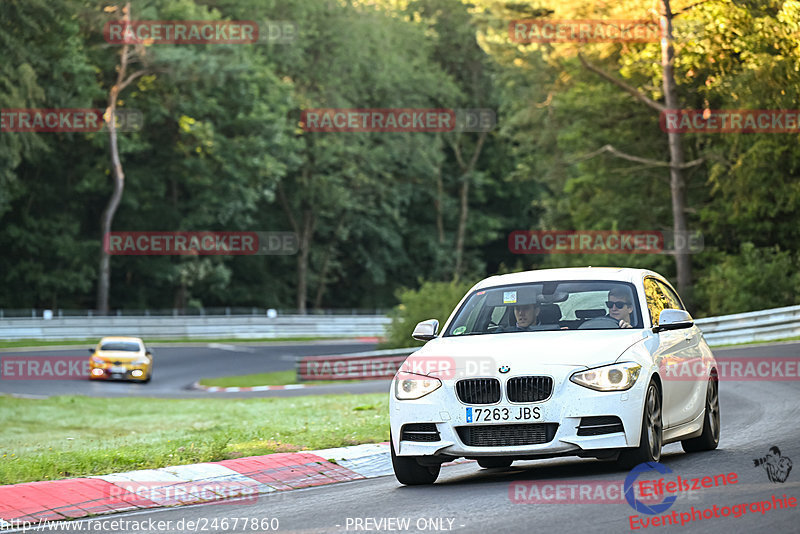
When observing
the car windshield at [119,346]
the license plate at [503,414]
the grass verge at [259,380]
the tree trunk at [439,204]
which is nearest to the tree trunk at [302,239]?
the tree trunk at [439,204]

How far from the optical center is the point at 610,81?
46.1m

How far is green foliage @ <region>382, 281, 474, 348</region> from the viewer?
39.6 meters

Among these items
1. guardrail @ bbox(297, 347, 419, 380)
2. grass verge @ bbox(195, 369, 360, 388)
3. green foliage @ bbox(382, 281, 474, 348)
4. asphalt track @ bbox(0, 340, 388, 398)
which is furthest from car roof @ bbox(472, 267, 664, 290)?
green foliage @ bbox(382, 281, 474, 348)

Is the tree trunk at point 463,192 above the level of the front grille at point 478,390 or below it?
above

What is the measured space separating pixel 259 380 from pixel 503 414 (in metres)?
32.1

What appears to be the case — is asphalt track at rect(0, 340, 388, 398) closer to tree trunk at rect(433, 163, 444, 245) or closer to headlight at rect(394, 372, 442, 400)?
headlight at rect(394, 372, 442, 400)

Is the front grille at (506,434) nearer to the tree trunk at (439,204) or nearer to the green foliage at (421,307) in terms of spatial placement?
the green foliage at (421,307)

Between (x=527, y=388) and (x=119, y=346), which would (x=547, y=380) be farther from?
(x=119, y=346)

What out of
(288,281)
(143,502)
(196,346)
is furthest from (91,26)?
(143,502)

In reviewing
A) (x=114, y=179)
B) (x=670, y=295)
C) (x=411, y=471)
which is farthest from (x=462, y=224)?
(x=411, y=471)

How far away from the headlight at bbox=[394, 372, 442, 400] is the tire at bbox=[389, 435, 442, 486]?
432mm

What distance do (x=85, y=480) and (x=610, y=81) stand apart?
3819 centimetres

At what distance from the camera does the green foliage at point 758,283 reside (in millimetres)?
37438

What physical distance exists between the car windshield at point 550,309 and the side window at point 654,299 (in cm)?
21
